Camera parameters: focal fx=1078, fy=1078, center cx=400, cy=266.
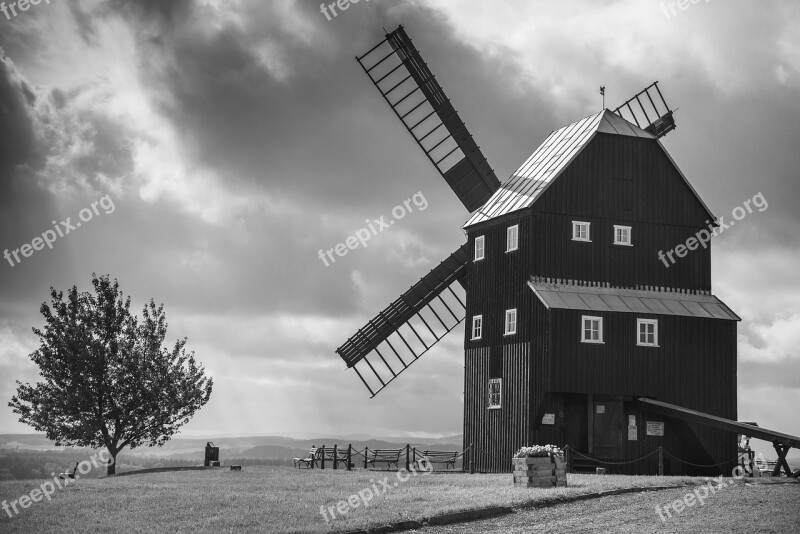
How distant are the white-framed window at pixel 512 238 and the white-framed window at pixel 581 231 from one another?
8.09 feet

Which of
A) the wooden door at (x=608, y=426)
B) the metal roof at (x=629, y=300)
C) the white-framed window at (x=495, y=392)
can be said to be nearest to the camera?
the wooden door at (x=608, y=426)

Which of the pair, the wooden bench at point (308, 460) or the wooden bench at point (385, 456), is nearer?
the wooden bench at point (385, 456)

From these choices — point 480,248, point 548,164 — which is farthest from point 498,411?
point 548,164

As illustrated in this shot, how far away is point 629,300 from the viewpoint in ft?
152

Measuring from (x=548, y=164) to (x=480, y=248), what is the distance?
4.97 meters

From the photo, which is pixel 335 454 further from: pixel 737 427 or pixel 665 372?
pixel 737 427

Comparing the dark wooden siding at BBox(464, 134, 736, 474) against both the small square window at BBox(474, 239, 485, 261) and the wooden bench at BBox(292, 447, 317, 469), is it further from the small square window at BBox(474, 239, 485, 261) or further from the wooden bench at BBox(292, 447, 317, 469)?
the wooden bench at BBox(292, 447, 317, 469)

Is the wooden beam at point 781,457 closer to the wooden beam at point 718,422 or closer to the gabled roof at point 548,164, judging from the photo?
the wooden beam at point 718,422

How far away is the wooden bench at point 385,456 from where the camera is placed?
52469 mm

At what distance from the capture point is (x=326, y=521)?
1076 inches

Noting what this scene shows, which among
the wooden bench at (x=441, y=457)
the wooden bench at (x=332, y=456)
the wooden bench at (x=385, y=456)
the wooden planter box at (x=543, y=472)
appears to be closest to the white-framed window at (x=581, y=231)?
the wooden bench at (x=441, y=457)

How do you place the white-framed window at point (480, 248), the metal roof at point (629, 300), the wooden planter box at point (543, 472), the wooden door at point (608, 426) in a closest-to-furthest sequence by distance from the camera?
the wooden planter box at point (543, 472) < the wooden door at point (608, 426) < the metal roof at point (629, 300) < the white-framed window at point (480, 248)

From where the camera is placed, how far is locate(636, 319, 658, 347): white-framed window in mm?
45281

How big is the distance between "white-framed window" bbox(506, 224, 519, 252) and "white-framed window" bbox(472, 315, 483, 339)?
3.63 metres
